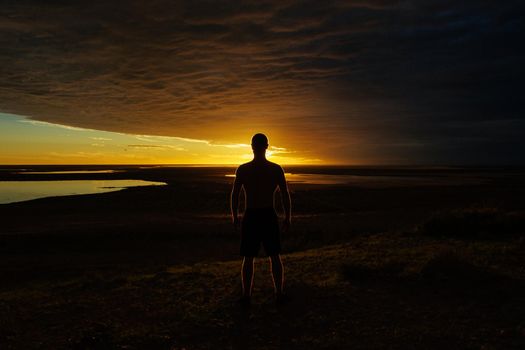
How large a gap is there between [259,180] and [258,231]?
28.7 inches

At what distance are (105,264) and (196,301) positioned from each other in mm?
6709

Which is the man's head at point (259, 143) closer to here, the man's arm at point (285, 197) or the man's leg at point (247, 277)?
the man's arm at point (285, 197)

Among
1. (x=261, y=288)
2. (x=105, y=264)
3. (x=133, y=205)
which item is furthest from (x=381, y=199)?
(x=261, y=288)

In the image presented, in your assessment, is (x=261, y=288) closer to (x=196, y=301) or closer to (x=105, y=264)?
(x=196, y=301)

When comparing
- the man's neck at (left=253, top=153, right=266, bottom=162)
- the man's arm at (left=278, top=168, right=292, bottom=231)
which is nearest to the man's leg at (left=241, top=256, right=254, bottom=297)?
the man's arm at (left=278, top=168, right=292, bottom=231)

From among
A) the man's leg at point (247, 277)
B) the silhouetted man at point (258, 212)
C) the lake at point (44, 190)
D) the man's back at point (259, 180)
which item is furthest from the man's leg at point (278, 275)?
the lake at point (44, 190)

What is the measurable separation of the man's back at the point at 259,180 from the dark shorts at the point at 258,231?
0.38 feet

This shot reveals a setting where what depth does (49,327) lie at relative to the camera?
16.6ft

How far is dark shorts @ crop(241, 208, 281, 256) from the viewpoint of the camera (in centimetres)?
561

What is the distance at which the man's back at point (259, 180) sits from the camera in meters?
5.63

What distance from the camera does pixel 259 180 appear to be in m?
5.65

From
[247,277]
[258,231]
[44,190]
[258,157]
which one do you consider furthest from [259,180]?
[44,190]

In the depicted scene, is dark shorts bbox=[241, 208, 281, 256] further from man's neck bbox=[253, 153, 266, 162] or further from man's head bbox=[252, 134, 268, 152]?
man's head bbox=[252, 134, 268, 152]

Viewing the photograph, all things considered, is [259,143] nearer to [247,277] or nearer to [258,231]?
[258,231]
